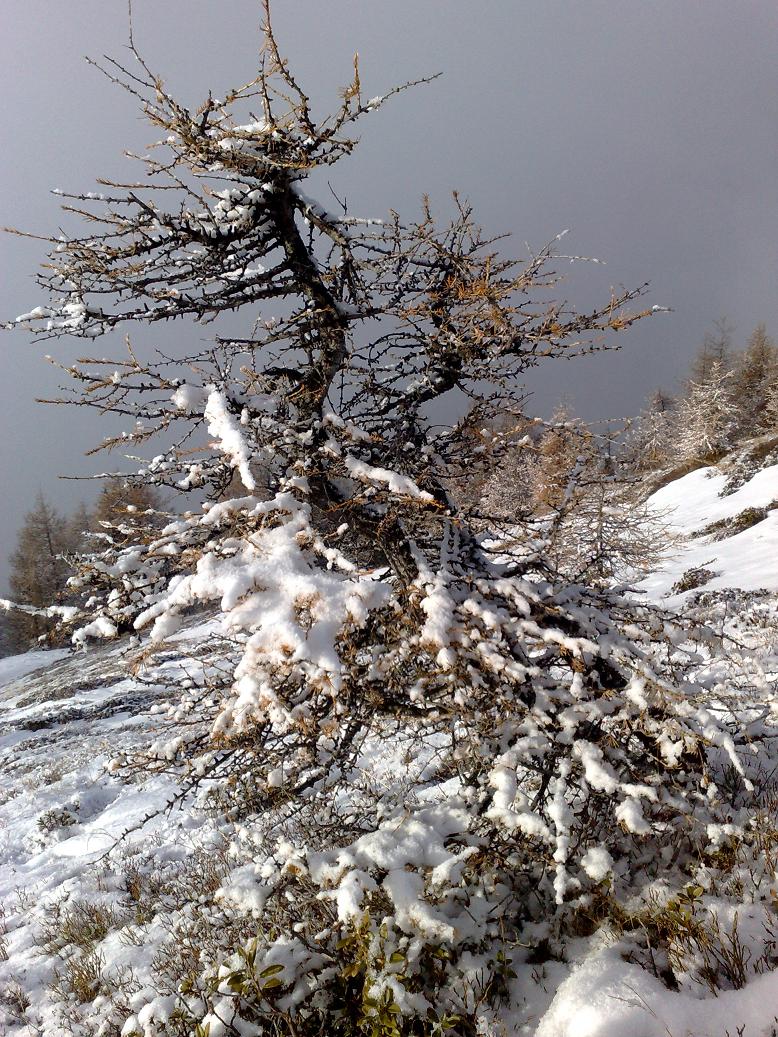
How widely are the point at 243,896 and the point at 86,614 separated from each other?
207 centimetres

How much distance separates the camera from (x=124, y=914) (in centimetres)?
468

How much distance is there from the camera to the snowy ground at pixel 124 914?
2.44 meters

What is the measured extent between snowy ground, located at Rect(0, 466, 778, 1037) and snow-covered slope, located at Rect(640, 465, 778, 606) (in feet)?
0.68

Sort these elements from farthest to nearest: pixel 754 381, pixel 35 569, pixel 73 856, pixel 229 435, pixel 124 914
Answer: pixel 754 381 < pixel 35 569 < pixel 73 856 < pixel 124 914 < pixel 229 435

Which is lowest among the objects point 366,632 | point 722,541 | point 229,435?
point 722,541

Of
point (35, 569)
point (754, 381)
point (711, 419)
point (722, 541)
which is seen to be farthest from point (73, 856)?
point (754, 381)

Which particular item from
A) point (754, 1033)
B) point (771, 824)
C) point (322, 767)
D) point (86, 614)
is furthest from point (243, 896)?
point (771, 824)

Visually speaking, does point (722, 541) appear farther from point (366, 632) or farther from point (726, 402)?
point (726, 402)

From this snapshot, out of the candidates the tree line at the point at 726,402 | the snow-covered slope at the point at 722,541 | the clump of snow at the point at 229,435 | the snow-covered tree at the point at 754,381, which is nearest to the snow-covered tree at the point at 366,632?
the clump of snow at the point at 229,435

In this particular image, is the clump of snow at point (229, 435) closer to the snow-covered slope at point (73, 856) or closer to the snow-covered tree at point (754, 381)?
the snow-covered slope at point (73, 856)

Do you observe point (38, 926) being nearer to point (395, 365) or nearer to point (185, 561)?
point (185, 561)

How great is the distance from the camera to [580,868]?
3410mm

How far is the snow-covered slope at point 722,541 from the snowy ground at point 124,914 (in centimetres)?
21

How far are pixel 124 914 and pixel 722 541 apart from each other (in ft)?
66.4
